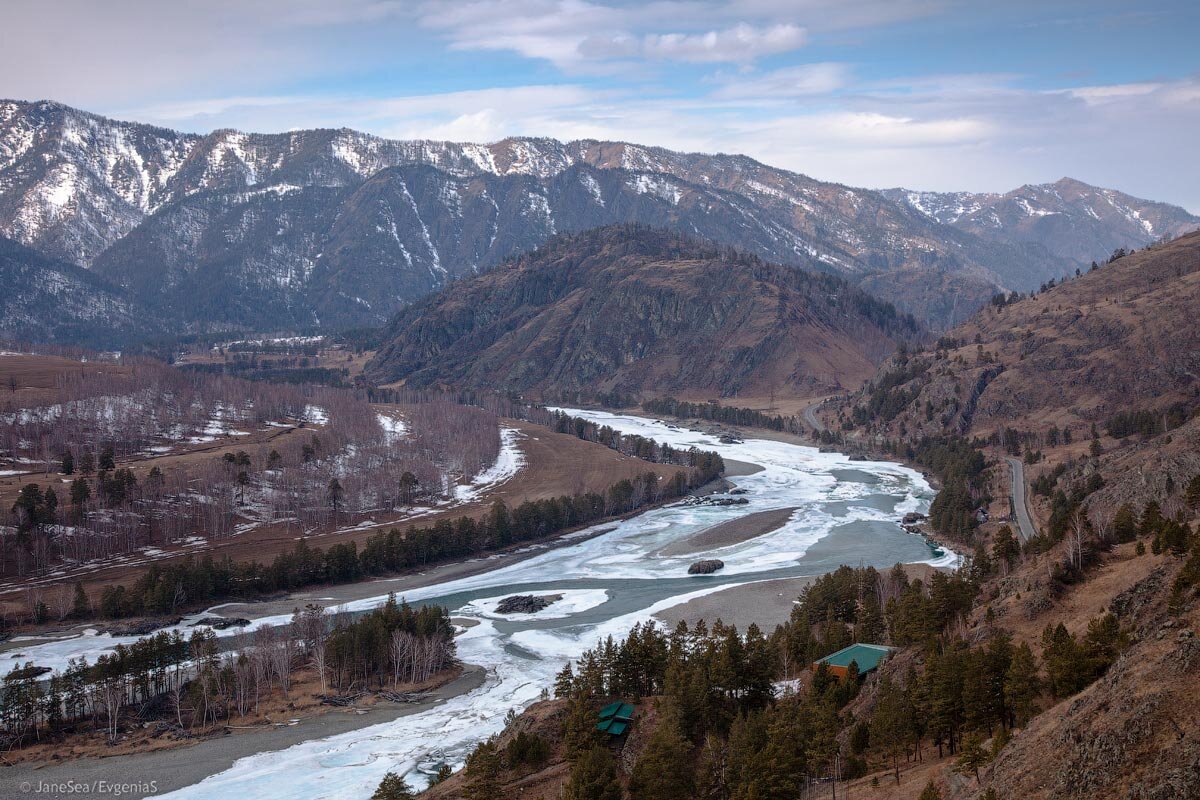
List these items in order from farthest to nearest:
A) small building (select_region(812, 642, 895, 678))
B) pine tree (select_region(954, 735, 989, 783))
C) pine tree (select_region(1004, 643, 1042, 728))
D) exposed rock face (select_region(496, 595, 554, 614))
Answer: exposed rock face (select_region(496, 595, 554, 614))
small building (select_region(812, 642, 895, 678))
pine tree (select_region(1004, 643, 1042, 728))
pine tree (select_region(954, 735, 989, 783))

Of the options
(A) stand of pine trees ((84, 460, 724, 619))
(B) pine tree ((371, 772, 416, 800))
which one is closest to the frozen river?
(A) stand of pine trees ((84, 460, 724, 619))

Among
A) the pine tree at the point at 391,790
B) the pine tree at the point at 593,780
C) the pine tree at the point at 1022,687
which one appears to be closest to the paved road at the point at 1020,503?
the pine tree at the point at 1022,687

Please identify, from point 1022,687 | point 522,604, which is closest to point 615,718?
point 1022,687

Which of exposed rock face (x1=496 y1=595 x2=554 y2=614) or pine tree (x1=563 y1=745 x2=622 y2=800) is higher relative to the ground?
pine tree (x1=563 y1=745 x2=622 y2=800)

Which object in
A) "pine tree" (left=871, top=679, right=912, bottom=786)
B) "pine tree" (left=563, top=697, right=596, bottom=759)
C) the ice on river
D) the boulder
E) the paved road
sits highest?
"pine tree" (left=871, top=679, right=912, bottom=786)

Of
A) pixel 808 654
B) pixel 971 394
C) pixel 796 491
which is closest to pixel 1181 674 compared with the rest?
pixel 808 654

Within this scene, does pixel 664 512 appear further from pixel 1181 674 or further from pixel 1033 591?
pixel 1181 674

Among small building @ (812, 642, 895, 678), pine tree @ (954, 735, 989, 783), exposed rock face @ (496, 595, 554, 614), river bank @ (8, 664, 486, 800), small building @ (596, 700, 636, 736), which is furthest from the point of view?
exposed rock face @ (496, 595, 554, 614)

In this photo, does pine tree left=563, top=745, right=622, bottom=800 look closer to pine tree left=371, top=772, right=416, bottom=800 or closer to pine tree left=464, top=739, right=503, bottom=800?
pine tree left=464, top=739, right=503, bottom=800
